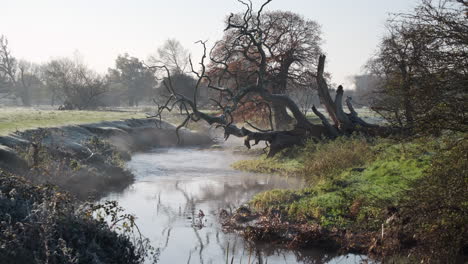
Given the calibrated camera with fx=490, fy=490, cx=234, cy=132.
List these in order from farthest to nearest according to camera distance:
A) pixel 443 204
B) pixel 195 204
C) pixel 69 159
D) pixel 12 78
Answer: pixel 12 78 → pixel 69 159 → pixel 195 204 → pixel 443 204

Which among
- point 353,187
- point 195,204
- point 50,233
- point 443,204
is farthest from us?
point 195,204

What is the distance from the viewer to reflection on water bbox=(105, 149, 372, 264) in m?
11.0

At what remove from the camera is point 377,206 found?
33.3 feet

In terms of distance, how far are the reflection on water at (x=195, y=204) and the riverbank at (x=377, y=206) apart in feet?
2.09

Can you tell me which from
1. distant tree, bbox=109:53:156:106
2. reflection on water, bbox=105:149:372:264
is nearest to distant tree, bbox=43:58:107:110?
distant tree, bbox=109:53:156:106

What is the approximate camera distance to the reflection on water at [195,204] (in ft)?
36.1

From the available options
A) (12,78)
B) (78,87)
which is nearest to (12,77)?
(12,78)

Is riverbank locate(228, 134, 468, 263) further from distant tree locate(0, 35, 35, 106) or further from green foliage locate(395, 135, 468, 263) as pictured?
distant tree locate(0, 35, 35, 106)

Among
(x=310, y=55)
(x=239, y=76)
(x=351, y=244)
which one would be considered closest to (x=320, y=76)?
(x=239, y=76)

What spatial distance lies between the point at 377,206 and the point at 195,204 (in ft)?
26.1

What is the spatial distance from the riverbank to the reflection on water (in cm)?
64

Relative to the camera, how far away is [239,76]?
35.6 metres

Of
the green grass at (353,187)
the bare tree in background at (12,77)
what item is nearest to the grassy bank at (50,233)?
the green grass at (353,187)

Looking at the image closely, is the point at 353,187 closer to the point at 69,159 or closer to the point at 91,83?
the point at 69,159
